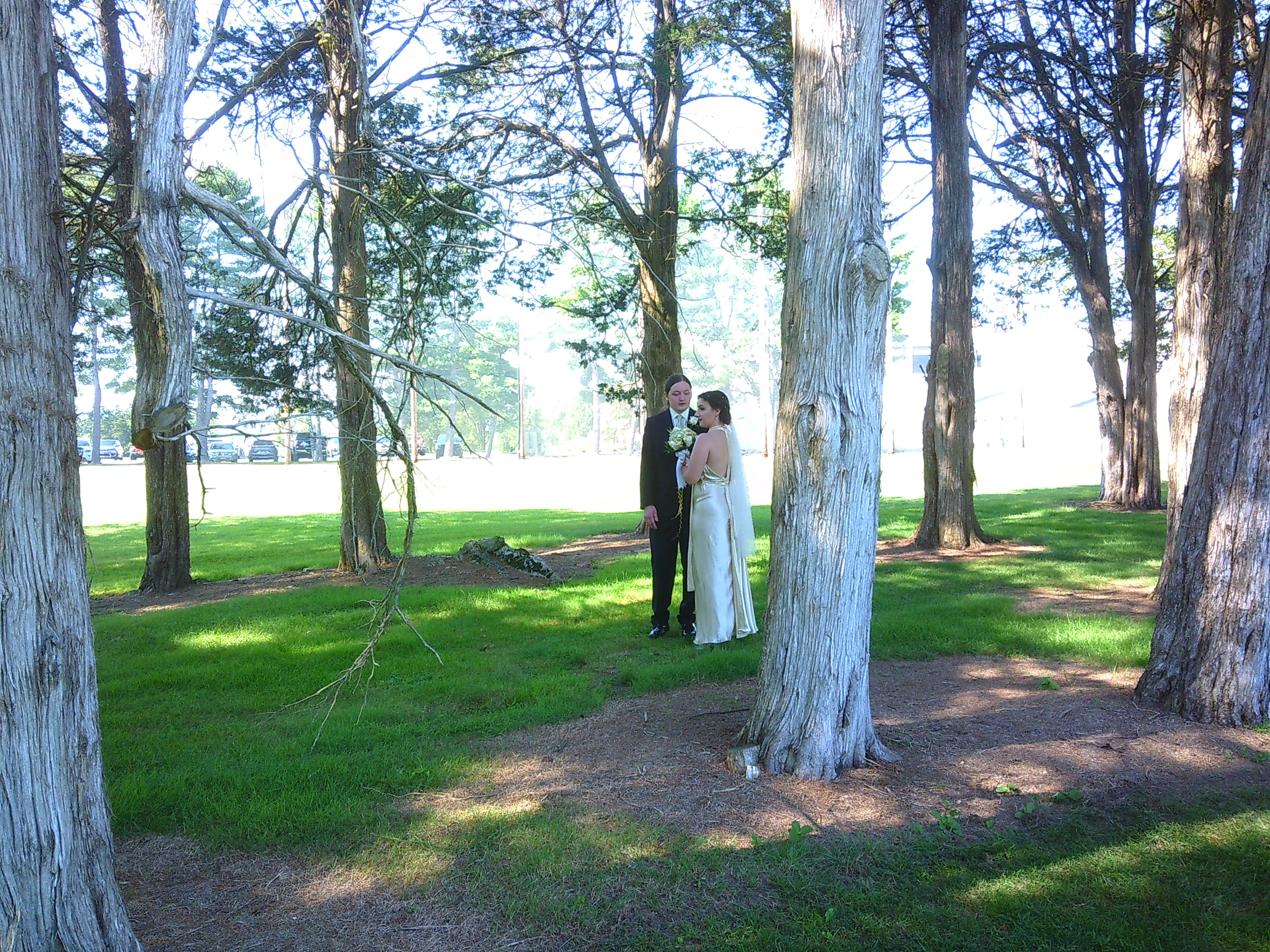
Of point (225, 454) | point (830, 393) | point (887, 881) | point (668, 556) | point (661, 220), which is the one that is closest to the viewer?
point (887, 881)

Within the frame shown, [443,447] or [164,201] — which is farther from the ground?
[443,447]

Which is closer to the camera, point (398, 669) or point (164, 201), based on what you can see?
point (164, 201)

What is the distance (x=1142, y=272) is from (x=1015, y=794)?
1444 cm

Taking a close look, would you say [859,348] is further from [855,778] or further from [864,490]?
[855,778]

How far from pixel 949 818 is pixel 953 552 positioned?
27.3 ft

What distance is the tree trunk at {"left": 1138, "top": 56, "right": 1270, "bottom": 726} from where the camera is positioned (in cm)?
492

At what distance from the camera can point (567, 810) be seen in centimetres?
421

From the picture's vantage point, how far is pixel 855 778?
4418 millimetres

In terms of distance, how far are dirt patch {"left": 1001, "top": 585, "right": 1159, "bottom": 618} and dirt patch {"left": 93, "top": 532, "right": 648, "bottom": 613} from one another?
513 centimetres

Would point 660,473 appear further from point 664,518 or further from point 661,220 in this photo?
point 661,220

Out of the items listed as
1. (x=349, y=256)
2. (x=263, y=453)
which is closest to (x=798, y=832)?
(x=349, y=256)

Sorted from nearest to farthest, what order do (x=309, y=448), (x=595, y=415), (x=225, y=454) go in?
(x=309, y=448) < (x=225, y=454) < (x=595, y=415)

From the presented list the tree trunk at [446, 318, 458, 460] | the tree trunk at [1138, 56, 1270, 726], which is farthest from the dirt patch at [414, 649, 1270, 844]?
the tree trunk at [446, 318, 458, 460]

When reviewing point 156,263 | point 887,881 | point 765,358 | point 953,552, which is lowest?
point 887,881
